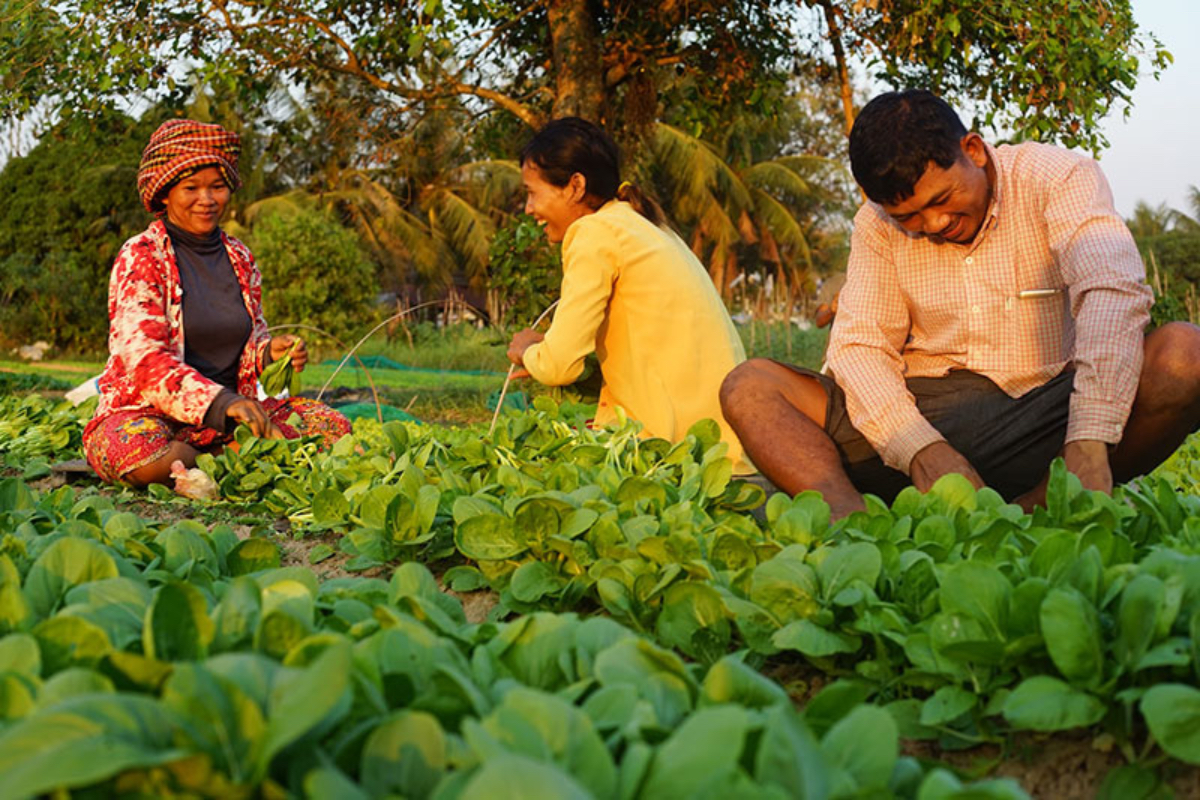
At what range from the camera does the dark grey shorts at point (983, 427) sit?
9.70 feet

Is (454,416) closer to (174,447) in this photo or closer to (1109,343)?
(174,447)

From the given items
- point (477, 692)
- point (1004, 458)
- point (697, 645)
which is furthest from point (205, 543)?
point (1004, 458)

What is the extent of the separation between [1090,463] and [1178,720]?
5.01 feet

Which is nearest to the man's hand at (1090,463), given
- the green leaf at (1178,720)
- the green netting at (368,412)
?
the green leaf at (1178,720)

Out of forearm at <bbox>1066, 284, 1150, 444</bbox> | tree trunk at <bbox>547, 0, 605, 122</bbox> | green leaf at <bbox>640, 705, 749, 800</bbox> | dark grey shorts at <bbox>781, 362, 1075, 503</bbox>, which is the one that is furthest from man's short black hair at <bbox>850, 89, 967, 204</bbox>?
tree trunk at <bbox>547, 0, 605, 122</bbox>

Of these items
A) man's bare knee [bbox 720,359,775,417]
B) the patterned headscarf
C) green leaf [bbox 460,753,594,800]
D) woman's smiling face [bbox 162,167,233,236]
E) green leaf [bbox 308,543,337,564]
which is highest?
the patterned headscarf

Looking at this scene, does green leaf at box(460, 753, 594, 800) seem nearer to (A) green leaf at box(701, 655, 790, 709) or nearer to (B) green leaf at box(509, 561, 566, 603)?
(A) green leaf at box(701, 655, 790, 709)

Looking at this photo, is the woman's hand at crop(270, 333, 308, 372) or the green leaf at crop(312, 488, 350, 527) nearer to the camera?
the green leaf at crop(312, 488, 350, 527)

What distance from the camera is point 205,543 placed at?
183cm

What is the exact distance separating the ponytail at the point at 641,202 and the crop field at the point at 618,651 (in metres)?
1.36

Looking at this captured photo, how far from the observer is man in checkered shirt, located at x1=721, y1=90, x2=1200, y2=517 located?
8.73 ft

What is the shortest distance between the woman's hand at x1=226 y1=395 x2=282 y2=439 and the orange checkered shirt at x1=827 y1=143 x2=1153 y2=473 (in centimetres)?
200

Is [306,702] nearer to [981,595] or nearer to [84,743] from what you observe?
[84,743]

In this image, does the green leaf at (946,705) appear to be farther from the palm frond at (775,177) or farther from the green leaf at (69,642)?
the palm frond at (775,177)
